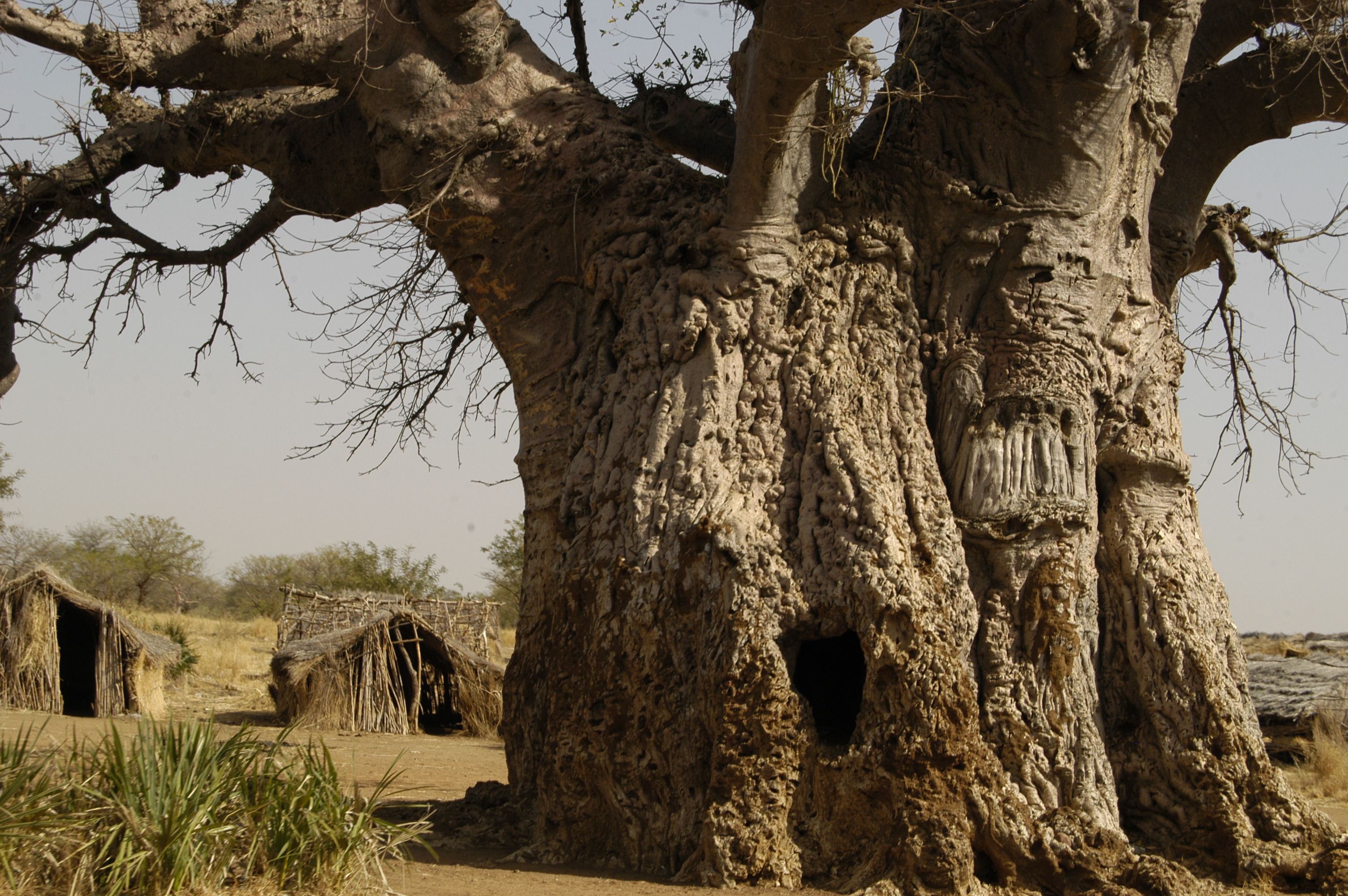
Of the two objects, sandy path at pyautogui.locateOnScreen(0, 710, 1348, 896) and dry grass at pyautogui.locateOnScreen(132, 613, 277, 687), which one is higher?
dry grass at pyautogui.locateOnScreen(132, 613, 277, 687)

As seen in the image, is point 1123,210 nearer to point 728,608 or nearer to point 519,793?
point 728,608

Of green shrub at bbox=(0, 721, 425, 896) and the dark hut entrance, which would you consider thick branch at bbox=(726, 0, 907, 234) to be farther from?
the dark hut entrance

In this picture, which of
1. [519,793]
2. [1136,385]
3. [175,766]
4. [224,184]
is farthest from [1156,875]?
[224,184]

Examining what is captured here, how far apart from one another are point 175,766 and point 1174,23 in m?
5.14

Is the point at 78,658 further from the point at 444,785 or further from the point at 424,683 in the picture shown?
the point at 444,785

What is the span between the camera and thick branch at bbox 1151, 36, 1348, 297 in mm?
5570

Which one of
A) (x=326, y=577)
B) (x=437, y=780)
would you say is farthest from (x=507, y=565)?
(x=437, y=780)

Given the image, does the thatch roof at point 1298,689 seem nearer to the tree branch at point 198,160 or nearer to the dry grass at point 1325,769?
the dry grass at point 1325,769

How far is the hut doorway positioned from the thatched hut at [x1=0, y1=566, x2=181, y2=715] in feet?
0.12

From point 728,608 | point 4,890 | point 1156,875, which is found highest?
point 728,608

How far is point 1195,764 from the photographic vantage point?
444 cm

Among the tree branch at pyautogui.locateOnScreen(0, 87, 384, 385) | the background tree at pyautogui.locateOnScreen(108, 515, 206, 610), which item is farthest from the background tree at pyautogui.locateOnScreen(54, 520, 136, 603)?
the tree branch at pyautogui.locateOnScreen(0, 87, 384, 385)

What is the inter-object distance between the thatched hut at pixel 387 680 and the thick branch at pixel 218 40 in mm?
7633

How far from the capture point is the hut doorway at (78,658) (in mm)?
12297
